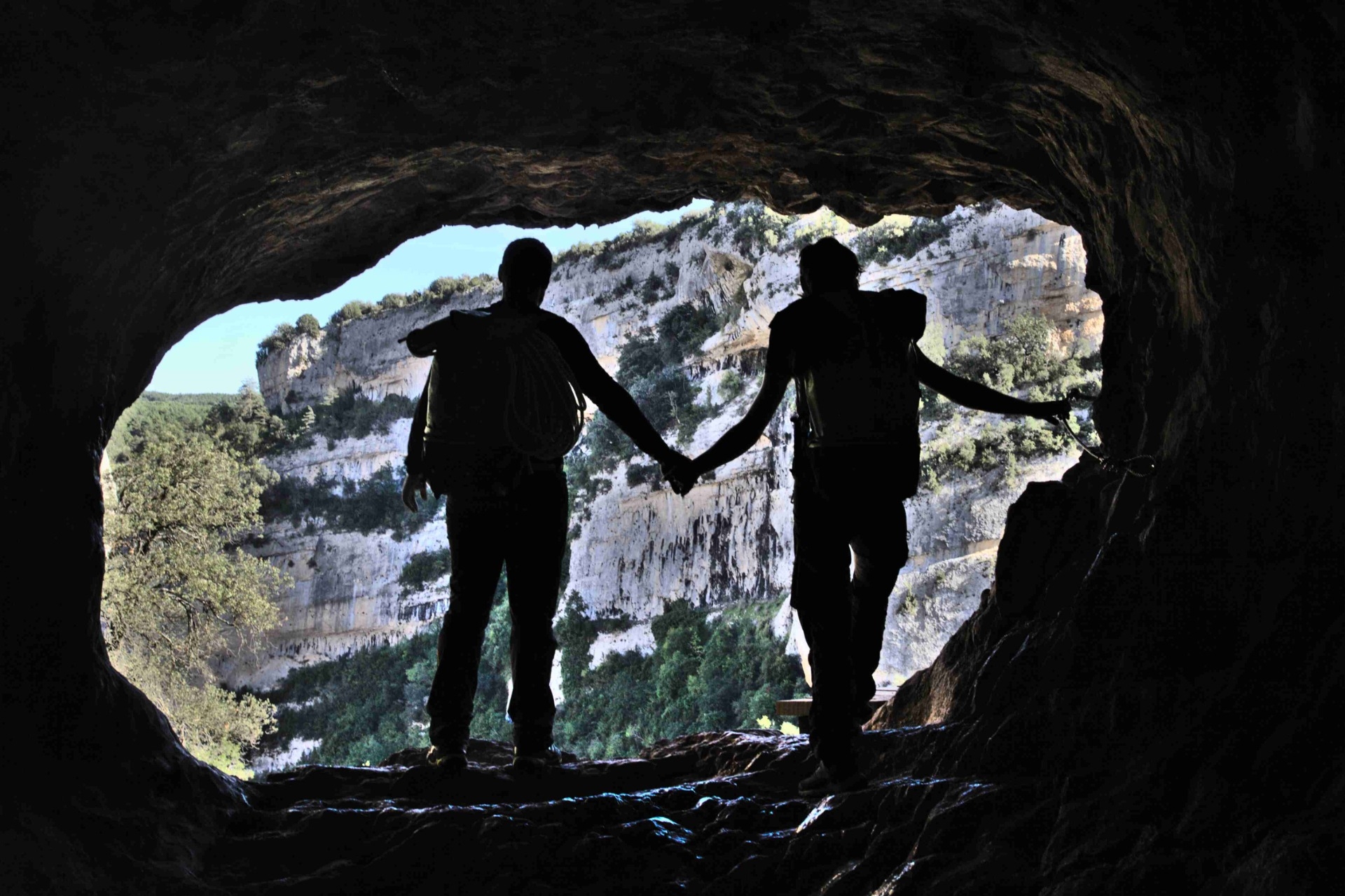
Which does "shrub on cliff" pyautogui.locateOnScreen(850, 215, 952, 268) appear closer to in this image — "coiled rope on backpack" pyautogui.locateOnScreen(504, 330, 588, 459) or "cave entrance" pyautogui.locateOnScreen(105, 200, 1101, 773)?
"cave entrance" pyautogui.locateOnScreen(105, 200, 1101, 773)

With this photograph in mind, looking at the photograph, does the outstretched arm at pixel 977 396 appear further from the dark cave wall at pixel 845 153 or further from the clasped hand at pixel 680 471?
the clasped hand at pixel 680 471

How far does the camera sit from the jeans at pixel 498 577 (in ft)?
13.4

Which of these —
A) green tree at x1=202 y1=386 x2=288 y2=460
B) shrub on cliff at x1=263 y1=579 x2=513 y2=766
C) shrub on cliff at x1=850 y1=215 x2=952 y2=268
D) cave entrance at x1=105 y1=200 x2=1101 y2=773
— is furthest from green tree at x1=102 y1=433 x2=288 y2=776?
green tree at x1=202 y1=386 x2=288 y2=460

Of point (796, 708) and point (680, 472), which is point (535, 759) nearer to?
point (680, 472)

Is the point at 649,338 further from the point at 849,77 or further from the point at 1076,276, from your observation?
the point at 849,77

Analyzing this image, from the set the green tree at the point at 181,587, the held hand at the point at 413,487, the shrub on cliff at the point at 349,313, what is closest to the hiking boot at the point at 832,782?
the held hand at the point at 413,487

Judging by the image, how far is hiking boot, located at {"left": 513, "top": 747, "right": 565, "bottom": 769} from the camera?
409cm

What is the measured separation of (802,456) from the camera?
3.98 meters

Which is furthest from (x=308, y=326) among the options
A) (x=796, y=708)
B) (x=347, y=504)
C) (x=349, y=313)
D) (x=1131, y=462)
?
(x=1131, y=462)

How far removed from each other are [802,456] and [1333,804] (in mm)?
2171

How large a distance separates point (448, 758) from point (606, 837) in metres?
1.05

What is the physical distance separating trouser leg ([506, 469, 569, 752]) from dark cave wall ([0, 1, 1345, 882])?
1252mm

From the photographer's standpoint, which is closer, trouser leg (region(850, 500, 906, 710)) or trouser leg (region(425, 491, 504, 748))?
trouser leg (region(850, 500, 906, 710))

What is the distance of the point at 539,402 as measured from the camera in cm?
420
